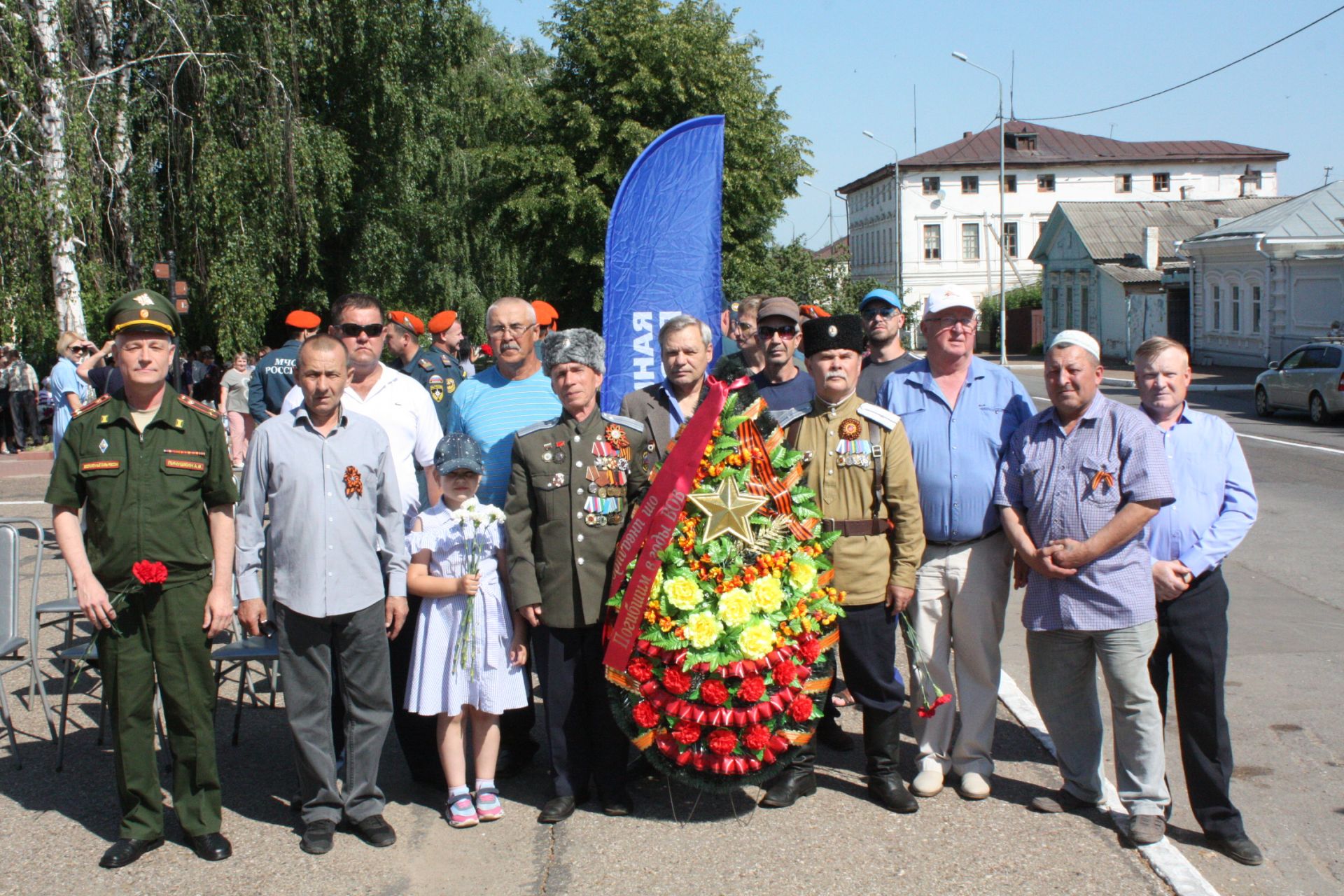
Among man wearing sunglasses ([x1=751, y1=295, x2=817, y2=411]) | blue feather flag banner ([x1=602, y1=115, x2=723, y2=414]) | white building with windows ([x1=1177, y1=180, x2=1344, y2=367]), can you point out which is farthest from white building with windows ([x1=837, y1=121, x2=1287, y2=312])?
man wearing sunglasses ([x1=751, y1=295, x2=817, y2=411])

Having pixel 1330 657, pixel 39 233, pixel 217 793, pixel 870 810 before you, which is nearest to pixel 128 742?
pixel 217 793

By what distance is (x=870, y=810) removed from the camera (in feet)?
15.2

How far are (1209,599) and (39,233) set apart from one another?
18.6 metres

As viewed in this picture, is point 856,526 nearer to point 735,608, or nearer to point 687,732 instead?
point 735,608

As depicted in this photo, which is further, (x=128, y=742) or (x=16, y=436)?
(x=16, y=436)

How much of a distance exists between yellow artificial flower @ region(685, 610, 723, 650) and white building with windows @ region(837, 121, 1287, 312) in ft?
236

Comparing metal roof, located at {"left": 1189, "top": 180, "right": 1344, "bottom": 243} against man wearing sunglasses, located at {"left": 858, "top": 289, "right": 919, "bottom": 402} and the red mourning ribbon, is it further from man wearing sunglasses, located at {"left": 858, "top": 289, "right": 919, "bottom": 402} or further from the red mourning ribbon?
the red mourning ribbon

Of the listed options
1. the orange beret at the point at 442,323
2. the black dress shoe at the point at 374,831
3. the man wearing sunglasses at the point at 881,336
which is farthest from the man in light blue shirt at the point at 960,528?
the orange beret at the point at 442,323

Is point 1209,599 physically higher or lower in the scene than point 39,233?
lower

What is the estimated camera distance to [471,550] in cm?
460

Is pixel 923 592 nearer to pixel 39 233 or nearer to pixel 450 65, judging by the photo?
pixel 39 233

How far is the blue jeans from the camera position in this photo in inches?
167

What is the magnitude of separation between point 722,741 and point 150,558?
2221 mm

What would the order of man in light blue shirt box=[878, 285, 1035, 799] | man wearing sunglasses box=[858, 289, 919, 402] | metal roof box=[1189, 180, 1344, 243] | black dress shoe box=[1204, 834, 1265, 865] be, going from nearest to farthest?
black dress shoe box=[1204, 834, 1265, 865]
man in light blue shirt box=[878, 285, 1035, 799]
man wearing sunglasses box=[858, 289, 919, 402]
metal roof box=[1189, 180, 1344, 243]
